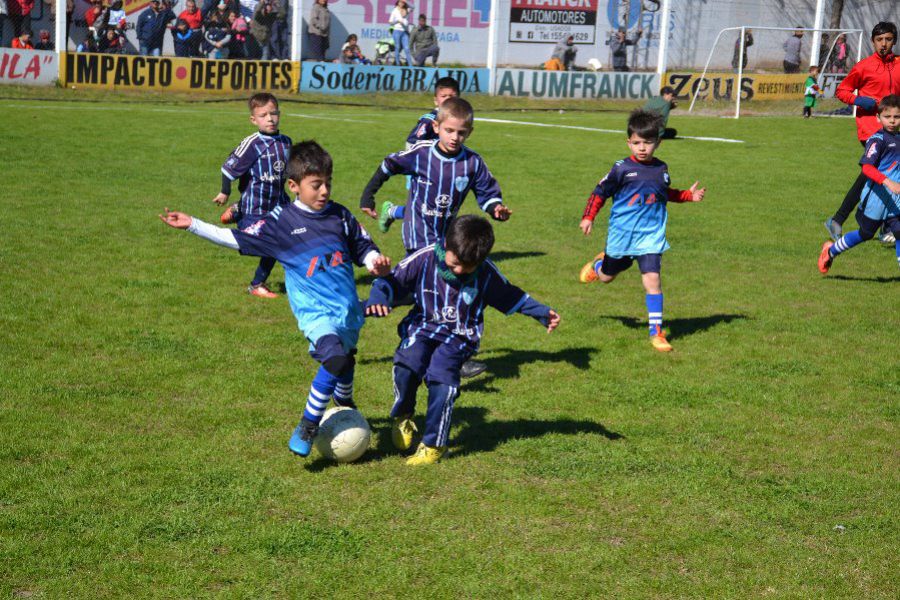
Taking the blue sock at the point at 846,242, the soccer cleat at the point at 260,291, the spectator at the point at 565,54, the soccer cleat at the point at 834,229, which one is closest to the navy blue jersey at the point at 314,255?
the soccer cleat at the point at 260,291

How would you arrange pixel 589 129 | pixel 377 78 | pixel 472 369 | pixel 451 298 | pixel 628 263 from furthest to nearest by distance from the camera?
1. pixel 377 78
2. pixel 589 129
3. pixel 628 263
4. pixel 472 369
5. pixel 451 298

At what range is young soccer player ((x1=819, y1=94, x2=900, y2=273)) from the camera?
11133 mm

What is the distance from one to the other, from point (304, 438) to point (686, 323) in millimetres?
4970

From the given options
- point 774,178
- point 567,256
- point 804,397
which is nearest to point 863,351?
point 804,397

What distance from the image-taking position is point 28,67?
27422 millimetres

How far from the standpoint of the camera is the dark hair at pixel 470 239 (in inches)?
226

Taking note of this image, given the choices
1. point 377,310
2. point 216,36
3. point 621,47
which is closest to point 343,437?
point 377,310

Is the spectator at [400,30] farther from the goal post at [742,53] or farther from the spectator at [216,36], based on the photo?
the goal post at [742,53]

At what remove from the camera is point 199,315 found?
9289 millimetres

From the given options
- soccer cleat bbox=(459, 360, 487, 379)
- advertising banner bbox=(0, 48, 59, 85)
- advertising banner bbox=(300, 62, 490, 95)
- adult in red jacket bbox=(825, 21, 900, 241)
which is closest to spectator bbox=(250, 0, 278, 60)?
advertising banner bbox=(300, 62, 490, 95)

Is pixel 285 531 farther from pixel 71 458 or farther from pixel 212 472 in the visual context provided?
pixel 71 458

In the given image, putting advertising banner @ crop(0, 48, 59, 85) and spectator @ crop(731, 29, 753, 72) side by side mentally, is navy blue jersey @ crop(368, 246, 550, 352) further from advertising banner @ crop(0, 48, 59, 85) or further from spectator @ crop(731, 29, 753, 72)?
spectator @ crop(731, 29, 753, 72)

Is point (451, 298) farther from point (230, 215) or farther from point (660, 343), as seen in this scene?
point (230, 215)

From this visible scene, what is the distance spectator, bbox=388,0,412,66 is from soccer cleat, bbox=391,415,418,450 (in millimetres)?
27899
